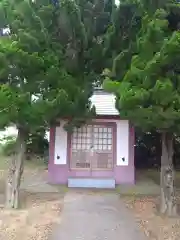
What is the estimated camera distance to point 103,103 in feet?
43.0

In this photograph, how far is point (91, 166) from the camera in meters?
13.1

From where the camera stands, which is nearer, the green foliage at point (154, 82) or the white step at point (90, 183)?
the green foliage at point (154, 82)

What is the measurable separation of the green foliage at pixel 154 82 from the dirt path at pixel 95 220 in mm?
2375

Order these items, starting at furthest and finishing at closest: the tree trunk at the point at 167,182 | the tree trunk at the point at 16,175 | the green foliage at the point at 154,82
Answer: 1. the tree trunk at the point at 16,175
2. the tree trunk at the point at 167,182
3. the green foliage at the point at 154,82

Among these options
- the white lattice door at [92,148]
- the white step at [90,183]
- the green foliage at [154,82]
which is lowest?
the white step at [90,183]

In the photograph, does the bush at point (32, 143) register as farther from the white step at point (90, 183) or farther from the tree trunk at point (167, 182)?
the tree trunk at point (167, 182)

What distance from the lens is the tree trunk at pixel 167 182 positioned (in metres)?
9.16

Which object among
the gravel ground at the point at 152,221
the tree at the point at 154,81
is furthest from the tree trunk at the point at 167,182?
the tree at the point at 154,81

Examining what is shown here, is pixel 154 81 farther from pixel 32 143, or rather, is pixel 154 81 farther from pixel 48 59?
pixel 32 143

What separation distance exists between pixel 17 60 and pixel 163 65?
331cm

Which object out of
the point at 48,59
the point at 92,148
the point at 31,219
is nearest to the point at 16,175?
the point at 31,219

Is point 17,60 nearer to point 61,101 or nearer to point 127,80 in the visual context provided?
point 61,101

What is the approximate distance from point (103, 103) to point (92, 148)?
1718 mm

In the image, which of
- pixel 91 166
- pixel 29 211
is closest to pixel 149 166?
pixel 91 166
